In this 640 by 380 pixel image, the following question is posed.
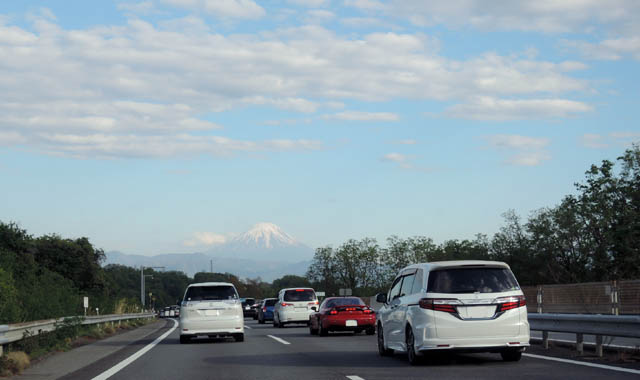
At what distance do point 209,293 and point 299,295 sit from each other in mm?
12907

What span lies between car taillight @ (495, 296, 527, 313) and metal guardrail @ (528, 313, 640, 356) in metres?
1.50

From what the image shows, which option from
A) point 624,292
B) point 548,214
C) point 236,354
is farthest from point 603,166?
point 236,354

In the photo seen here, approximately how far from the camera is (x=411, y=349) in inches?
563

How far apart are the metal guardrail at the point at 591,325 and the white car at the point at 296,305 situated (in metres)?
19.4

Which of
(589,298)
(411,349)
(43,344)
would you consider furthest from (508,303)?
(43,344)

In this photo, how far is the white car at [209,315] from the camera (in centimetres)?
2391

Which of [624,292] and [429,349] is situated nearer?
[429,349]

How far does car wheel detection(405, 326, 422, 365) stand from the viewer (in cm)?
1412

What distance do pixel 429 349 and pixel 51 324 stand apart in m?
10.9

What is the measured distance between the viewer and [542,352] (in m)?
16.9

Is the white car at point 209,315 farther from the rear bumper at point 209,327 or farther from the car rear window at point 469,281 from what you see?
the car rear window at point 469,281

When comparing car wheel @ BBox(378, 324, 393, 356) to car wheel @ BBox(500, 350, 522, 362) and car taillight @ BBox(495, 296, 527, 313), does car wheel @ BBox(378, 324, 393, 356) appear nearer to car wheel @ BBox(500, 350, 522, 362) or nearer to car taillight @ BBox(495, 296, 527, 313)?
car wheel @ BBox(500, 350, 522, 362)

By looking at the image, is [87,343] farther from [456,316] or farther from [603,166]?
[603,166]

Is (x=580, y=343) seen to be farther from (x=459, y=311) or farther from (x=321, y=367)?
(x=321, y=367)
